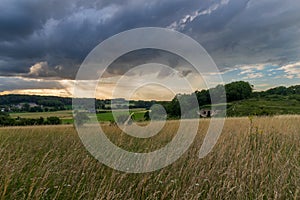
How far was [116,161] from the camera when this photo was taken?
4.05m

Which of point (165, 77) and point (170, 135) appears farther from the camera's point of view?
point (170, 135)

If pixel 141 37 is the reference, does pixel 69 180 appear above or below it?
below

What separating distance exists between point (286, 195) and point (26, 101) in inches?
1409

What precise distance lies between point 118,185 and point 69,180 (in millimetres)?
703

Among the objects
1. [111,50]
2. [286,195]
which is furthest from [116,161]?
[286,195]

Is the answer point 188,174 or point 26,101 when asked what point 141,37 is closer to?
point 188,174

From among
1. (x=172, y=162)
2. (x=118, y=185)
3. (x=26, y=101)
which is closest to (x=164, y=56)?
(x=172, y=162)

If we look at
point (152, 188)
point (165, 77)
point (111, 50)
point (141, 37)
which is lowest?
Result: point (152, 188)

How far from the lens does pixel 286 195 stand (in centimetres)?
261

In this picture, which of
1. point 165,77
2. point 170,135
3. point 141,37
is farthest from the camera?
point 170,135

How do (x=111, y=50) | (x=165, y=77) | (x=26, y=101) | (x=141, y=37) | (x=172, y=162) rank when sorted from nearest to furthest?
(x=172, y=162) → (x=111, y=50) → (x=141, y=37) → (x=165, y=77) → (x=26, y=101)

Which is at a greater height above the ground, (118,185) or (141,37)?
(141,37)

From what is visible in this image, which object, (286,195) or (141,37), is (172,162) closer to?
(286,195)

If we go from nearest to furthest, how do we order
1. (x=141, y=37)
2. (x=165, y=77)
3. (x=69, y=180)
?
(x=69, y=180)
(x=141, y=37)
(x=165, y=77)
